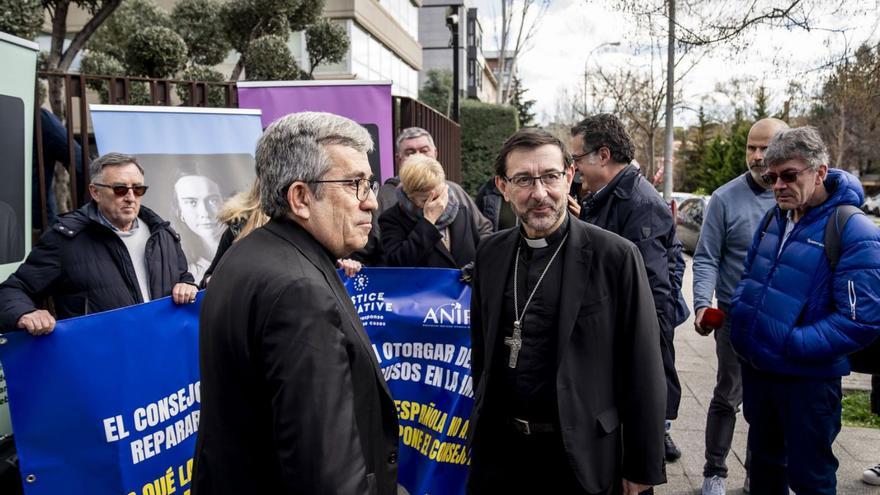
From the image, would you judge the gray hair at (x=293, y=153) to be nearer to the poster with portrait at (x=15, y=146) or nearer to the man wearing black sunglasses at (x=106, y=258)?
the man wearing black sunglasses at (x=106, y=258)

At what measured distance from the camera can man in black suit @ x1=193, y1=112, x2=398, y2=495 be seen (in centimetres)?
144

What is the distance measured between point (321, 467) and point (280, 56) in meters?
13.3

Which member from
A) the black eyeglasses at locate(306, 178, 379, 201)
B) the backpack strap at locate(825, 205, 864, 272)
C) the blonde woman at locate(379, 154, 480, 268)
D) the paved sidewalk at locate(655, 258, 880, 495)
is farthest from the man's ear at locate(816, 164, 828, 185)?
the black eyeglasses at locate(306, 178, 379, 201)

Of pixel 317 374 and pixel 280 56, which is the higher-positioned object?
pixel 280 56

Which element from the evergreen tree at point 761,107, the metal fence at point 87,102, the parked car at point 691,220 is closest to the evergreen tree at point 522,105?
the evergreen tree at point 761,107

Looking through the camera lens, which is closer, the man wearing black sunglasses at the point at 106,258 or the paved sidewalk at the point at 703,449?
the man wearing black sunglasses at the point at 106,258

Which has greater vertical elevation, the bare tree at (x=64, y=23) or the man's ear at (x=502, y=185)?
the bare tree at (x=64, y=23)

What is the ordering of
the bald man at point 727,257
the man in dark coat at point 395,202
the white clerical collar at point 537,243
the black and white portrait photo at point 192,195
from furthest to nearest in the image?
1. the black and white portrait photo at point 192,195
2. the man in dark coat at point 395,202
3. the bald man at point 727,257
4. the white clerical collar at point 537,243

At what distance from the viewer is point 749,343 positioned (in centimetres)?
317

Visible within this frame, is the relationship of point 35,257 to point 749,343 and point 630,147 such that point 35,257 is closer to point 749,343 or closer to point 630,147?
point 630,147

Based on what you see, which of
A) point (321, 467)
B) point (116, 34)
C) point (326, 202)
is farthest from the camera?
point (116, 34)

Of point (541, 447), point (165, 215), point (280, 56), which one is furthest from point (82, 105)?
point (280, 56)

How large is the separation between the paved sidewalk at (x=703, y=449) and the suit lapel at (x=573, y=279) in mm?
2319

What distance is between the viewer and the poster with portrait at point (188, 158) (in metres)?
4.87
